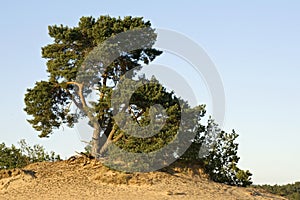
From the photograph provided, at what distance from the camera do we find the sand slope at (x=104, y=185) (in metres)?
32.0

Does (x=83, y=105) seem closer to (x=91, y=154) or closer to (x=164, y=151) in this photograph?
(x=91, y=154)

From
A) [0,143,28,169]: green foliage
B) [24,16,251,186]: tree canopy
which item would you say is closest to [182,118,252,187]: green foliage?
[24,16,251,186]: tree canopy

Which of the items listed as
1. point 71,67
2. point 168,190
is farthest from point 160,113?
point 71,67

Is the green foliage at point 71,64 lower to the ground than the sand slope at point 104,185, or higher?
higher

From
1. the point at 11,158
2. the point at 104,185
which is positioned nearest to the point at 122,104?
the point at 104,185

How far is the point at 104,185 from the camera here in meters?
33.2

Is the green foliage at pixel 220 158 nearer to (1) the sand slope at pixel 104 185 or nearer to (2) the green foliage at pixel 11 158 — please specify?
(1) the sand slope at pixel 104 185

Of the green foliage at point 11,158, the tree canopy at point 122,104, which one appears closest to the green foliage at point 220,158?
the tree canopy at point 122,104

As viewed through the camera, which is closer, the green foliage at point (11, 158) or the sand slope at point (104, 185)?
the sand slope at point (104, 185)

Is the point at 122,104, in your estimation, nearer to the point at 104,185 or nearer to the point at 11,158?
the point at 104,185

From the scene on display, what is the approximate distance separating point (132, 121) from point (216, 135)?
6951 millimetres

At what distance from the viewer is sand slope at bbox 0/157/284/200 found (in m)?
32.0

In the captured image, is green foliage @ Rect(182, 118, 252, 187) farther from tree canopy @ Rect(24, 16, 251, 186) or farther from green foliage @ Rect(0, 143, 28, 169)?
green foliage @ Rect(0, 143, 28, 169)

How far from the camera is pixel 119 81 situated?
35.3m
